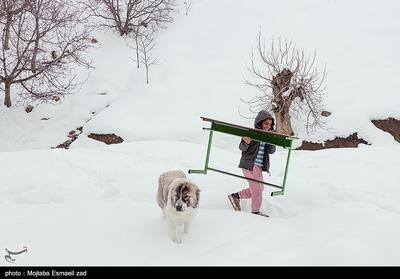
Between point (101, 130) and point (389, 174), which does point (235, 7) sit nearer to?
point (101, 130)

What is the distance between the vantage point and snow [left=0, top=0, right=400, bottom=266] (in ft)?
15.5

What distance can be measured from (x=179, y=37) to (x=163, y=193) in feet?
57.0

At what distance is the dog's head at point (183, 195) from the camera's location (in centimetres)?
486

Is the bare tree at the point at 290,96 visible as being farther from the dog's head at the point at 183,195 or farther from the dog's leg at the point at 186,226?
the dog's head at the point at 183,195

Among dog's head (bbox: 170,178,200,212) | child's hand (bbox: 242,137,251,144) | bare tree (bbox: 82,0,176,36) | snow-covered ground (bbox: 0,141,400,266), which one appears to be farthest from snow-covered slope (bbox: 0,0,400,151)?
dog's head (bbox: 170,178,200,212)

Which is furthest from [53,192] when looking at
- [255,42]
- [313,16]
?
[313,16]

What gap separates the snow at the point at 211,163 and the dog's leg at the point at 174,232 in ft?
0.38

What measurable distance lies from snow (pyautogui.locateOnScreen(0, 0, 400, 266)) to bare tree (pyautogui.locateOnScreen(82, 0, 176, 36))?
206 cm

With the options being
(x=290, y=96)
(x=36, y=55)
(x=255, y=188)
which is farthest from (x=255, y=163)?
(x=36, y=55)

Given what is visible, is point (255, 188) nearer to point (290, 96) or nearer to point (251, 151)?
point (251, 151)

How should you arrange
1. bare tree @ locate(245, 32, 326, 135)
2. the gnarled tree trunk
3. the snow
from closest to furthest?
the snow < bare tree @ locate(245, 32, 326, 135) < the gnarled tree trunk

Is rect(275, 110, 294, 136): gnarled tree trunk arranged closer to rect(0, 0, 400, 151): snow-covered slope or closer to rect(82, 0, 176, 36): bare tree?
rect(0, 0, 400, 151): snow-covered slope

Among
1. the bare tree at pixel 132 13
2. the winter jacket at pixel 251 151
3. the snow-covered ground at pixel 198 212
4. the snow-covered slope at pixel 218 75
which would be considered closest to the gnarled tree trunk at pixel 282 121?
the snow-covered slope at pixel 218 75

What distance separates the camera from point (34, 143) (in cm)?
1734
